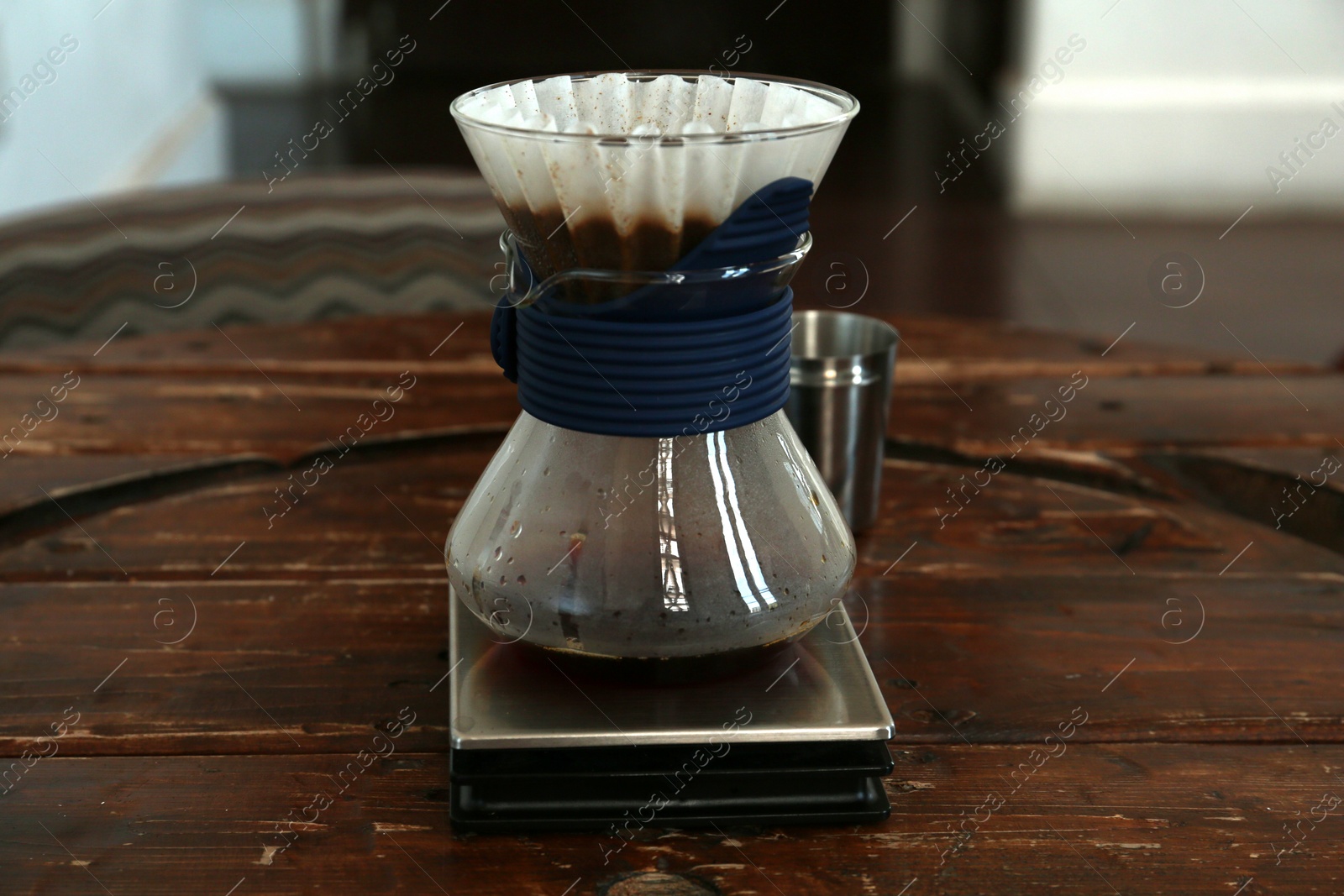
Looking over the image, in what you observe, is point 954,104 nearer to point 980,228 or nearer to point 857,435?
point 980,228

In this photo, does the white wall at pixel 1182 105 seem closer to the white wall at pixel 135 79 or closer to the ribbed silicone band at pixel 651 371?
the white wall at pixel 135 79

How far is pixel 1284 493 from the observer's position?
0.79m

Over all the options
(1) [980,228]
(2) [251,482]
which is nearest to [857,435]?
(2) [251,482]

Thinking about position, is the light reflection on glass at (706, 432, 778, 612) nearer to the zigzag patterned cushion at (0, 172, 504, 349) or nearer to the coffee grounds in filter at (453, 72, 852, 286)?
the coffee grounds in filter at (453, 72, 852, 286)

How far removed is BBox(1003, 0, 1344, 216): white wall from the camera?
333 centimetres

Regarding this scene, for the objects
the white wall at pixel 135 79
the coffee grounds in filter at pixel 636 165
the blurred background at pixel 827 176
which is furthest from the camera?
the white wall at pixel 135 79

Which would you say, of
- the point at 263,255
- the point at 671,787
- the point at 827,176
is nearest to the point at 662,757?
the point at 671,787

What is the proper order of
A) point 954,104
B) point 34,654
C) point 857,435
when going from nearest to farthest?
1. point 34,654
2. point 857,435
3. point 954,104

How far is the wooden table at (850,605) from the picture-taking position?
0.46m

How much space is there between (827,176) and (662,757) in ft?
10.5

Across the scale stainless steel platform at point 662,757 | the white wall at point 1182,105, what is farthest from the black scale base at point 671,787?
the white wall at point 1182,105

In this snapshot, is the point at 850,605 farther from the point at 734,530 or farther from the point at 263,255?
the point at 263,255

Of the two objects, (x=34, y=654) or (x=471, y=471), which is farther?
(x=471, y=471)

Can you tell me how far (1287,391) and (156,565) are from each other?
30.5 inches
